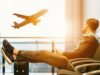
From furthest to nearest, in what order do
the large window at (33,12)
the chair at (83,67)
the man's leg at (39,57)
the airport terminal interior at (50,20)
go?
1. the large window at (33,12)
2. the airport terminal interior at (50,20)
3. the man's leg at (39,57)
4. the chair at (83,67)

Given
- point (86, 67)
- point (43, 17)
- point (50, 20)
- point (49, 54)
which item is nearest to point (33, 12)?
point (43, 17)

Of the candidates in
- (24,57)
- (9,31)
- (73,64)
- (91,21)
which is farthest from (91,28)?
(9,31)

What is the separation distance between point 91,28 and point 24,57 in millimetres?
1047

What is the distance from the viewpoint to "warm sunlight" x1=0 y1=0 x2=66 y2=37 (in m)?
5.29

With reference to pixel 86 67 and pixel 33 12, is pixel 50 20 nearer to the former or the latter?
pixel 33 12

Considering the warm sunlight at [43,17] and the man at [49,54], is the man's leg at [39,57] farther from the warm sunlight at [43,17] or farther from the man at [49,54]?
the warm sunlight at [43,17]

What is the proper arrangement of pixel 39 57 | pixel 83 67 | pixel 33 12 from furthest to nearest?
pixel 33 12 → pixel 39 57 → pixel 83 67

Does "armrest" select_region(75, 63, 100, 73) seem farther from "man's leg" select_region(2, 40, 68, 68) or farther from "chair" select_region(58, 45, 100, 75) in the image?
"man's leg" select_region(2, 40, 68, 68)

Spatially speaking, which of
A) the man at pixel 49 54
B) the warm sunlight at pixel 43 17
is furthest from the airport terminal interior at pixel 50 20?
the man at pixel 49 54

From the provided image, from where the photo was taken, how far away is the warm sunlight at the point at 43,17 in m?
5.29

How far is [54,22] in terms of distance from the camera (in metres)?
5.39

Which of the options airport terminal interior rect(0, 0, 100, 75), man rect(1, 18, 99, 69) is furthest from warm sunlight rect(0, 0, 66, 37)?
man rect(1, 18, 99, 69)

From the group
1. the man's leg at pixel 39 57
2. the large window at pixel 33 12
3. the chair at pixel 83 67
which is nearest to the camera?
the chair at pixel 83 67

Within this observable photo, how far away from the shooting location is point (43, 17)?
5289mm
